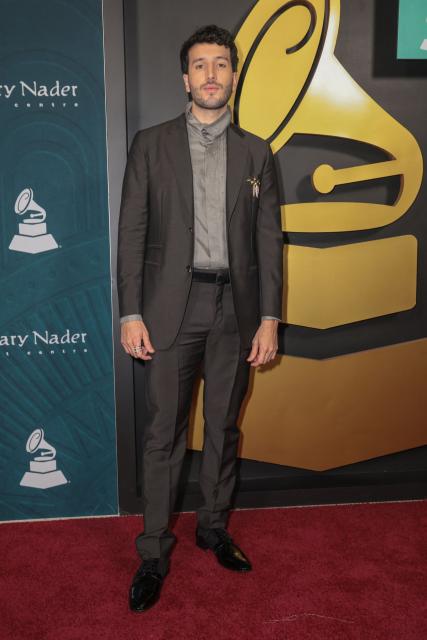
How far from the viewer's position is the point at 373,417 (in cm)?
294

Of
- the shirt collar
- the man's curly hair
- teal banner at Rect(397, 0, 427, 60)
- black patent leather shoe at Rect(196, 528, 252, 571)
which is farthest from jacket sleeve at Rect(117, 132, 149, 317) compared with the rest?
teal banner at Rect(397, 0, 427, 60)

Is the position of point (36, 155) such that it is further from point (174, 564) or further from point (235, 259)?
point (174, 564)

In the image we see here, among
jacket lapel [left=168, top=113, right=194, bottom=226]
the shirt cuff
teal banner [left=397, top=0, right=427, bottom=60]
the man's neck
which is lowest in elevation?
the shirt cuff

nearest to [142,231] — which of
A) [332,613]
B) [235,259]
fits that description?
[235,259]

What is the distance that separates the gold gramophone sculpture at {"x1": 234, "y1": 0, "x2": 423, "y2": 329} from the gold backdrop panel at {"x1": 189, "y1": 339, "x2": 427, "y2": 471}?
0.22 m

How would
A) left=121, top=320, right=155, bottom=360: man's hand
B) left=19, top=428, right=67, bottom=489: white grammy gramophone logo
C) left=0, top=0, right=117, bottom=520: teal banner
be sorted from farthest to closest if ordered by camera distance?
left=19, top=428, right=67, bottom=489: white grammy gramophone logo → left=0, top=0, right=117, bottom=520: teal banner → left=121, top=320, right=155, bottom=360: man's hand

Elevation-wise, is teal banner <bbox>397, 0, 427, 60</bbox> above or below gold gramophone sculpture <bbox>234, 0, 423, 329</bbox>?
above

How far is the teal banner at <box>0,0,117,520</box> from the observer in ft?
8.11

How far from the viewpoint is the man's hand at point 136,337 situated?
84.6 inches

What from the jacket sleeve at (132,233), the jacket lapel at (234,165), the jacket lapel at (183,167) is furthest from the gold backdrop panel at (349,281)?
the jacket sleeve at (132,233)

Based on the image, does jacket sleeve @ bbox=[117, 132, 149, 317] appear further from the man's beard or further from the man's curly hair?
the man's curly hair

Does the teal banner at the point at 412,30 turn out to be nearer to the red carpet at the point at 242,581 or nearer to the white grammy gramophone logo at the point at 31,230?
the white grammy gramophone logo at the point at 31,230

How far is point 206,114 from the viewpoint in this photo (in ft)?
7.29

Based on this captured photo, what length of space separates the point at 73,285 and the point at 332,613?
1.57 meters
